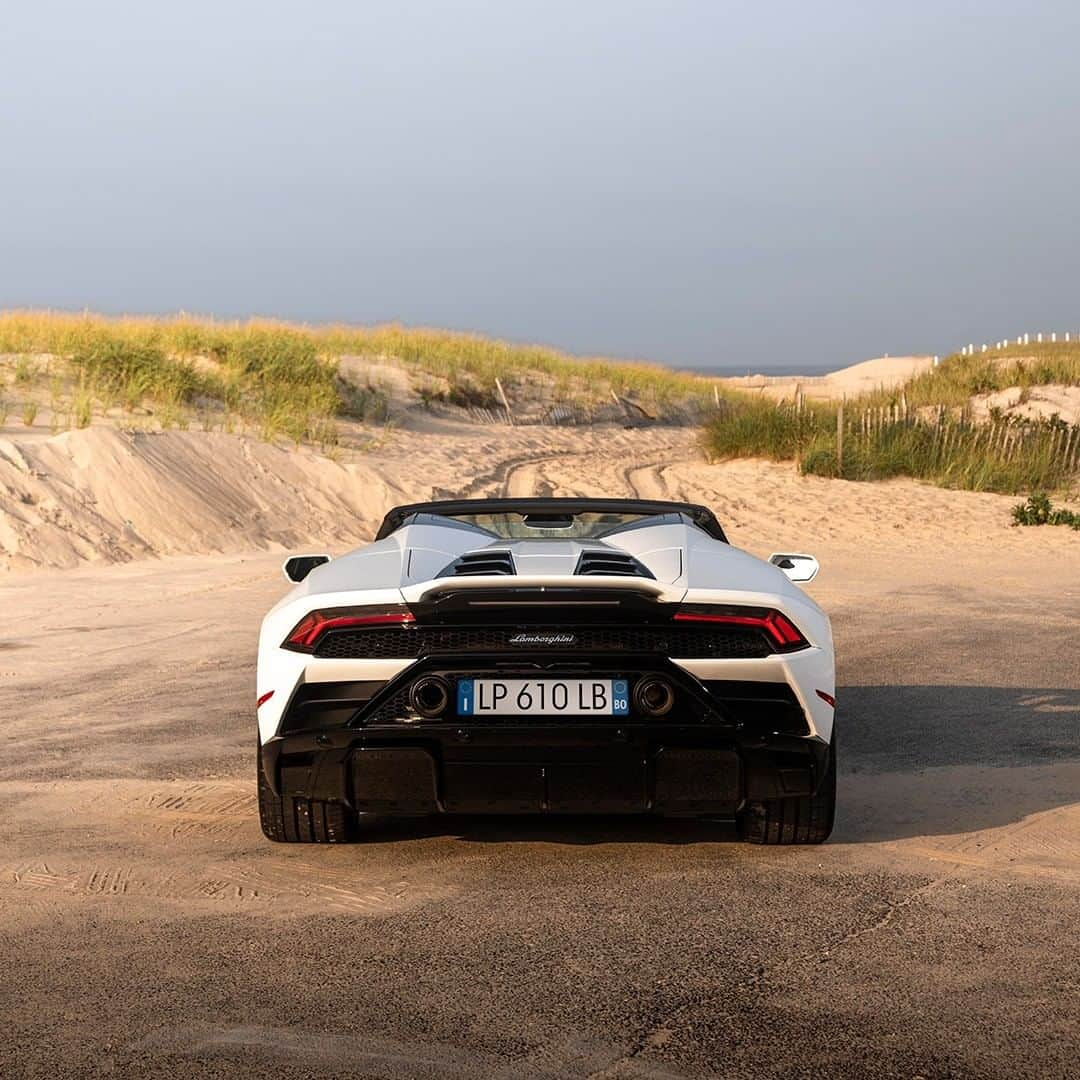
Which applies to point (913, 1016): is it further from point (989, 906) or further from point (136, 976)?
point (136, 976)

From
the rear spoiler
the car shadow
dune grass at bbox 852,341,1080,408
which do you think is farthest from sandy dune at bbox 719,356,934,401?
the rear spoiler

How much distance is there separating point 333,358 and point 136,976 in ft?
96.0

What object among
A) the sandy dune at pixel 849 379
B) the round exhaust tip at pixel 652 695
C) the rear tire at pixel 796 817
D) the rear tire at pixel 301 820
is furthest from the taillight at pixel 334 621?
the sandy dune at pixel 849 379

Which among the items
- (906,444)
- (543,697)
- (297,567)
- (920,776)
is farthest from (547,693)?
(906,444)

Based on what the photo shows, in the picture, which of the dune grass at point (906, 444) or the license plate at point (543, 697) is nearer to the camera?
the license plate at point (543, 697)

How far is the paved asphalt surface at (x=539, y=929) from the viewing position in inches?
152

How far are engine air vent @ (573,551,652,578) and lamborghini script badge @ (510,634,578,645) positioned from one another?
0.24m

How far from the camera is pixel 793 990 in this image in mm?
4297

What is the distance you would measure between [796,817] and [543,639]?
3.72ft

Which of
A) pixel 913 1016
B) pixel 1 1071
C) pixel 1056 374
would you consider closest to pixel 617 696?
pixel 913 1016

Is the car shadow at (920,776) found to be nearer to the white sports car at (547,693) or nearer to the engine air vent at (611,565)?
the white sports car at (547,693)

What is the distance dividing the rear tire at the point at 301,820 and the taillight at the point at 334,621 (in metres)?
0.49

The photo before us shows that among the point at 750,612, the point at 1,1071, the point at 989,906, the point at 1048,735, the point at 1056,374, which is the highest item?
the point at 750,612

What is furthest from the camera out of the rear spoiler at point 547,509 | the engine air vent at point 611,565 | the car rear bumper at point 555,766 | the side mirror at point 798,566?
the rear spoiler at point 547,509
